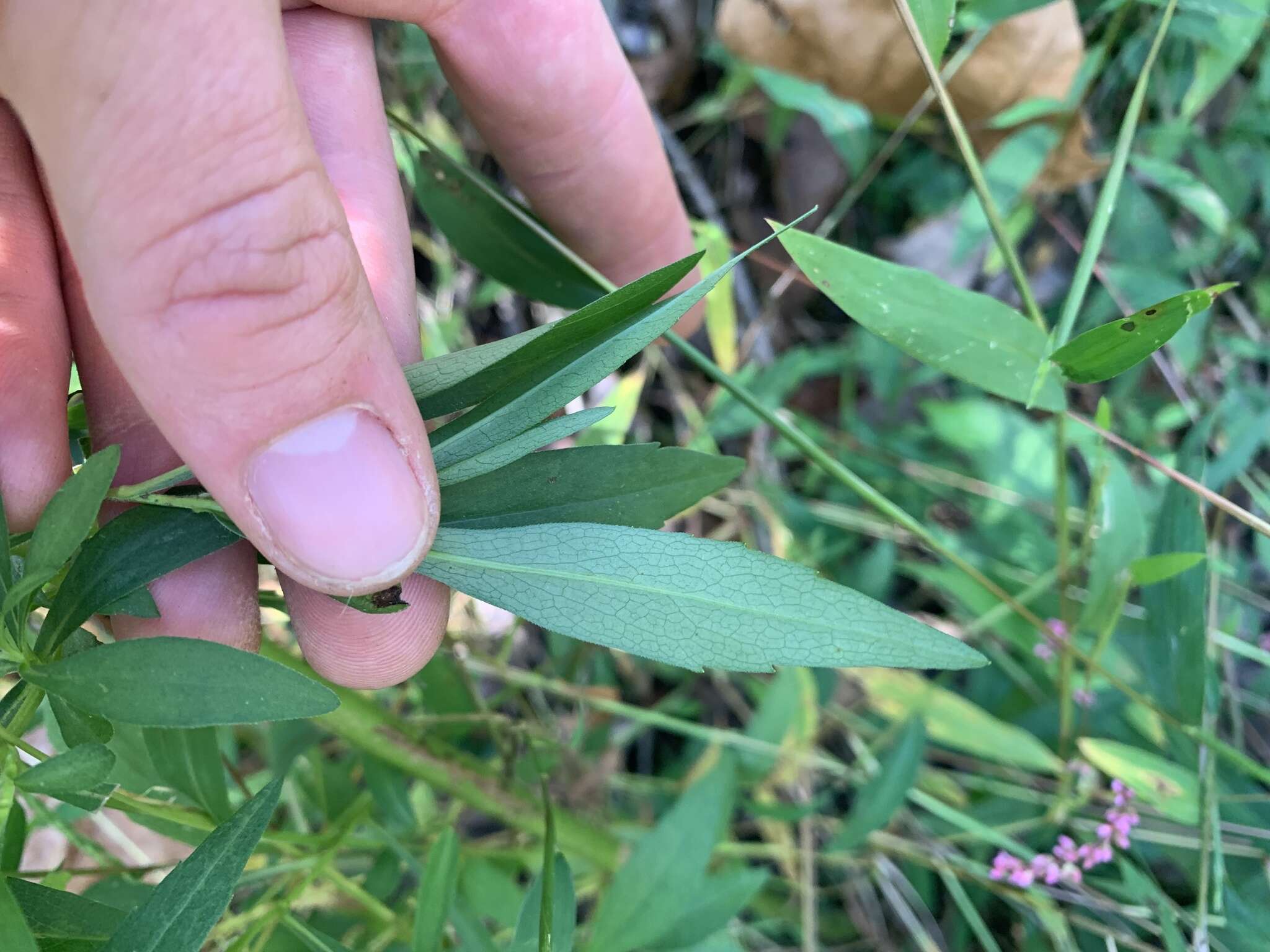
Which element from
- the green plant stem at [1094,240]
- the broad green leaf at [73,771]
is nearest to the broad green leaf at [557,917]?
the broad green leaf at [73,771]

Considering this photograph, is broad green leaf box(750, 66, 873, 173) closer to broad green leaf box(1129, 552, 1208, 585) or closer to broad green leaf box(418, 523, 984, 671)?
broad green leaf box(1129, 552, 1208, 585)

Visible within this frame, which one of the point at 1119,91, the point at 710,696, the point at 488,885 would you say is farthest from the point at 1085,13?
the point at 488,885

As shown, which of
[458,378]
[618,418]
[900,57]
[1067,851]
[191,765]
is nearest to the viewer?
[458,378]

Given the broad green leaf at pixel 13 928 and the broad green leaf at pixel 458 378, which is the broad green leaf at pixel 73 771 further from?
the broad green leaf at pixel 458 378

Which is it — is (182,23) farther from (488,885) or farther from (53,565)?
(488,885)

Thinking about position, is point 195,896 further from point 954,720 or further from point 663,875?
point 954,720

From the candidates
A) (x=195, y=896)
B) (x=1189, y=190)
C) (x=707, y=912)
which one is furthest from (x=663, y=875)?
(x=1189, y=190)
